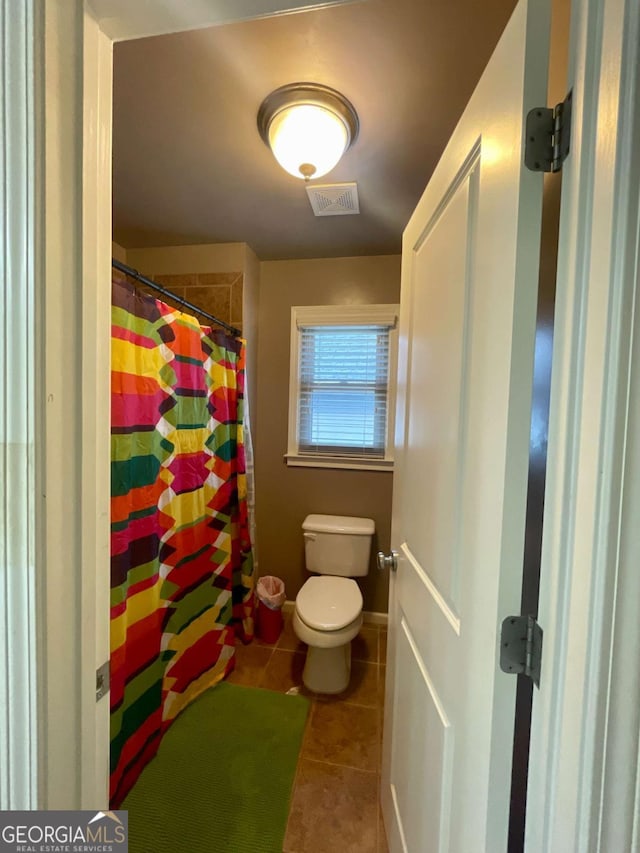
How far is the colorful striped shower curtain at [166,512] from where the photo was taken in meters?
1.18

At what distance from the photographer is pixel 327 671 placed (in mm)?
1726

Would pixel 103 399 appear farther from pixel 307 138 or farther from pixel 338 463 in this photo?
pixel 338 463

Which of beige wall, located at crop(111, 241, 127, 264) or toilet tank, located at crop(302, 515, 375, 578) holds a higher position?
beige wall, located at crop(111, 241, 127, 264)

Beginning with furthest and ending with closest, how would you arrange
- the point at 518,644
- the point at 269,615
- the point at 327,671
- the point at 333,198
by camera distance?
the point at 269,615
the point at 327,671
the point at 333,198
the point at 518,644

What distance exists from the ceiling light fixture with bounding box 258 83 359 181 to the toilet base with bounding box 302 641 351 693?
2074 mm

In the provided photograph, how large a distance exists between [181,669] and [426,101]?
7.73 ft

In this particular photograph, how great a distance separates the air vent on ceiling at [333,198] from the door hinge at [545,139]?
1177 millimetres

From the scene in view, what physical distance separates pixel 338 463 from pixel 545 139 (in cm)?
191

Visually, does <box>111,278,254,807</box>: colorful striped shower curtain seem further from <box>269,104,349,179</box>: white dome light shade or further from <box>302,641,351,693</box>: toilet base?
<box>269,104,349,179</box>: white dome light shade

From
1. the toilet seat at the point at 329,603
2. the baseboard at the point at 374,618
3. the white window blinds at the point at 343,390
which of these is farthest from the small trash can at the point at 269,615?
the white window blinds at the point at 343,390

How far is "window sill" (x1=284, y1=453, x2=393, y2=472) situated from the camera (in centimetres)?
223

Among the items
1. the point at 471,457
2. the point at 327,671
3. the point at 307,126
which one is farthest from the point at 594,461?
the point at 327,671

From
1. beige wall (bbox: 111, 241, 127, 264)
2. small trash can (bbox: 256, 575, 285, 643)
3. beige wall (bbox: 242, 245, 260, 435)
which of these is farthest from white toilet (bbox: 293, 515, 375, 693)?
beige wall (bbox: 111, 241, 127, 264)

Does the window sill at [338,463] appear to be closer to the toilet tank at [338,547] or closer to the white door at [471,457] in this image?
the toilet tank at [338,547]
